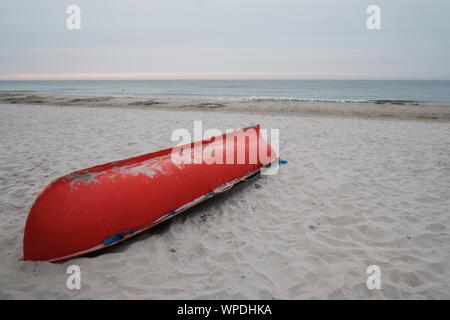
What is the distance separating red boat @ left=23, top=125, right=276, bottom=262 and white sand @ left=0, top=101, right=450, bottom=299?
0.24 metres

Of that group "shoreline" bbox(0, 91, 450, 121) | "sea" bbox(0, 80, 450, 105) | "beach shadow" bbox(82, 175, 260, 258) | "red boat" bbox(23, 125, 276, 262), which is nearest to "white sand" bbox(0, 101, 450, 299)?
"beach shadow" bbox(82, 175, 260, 258)

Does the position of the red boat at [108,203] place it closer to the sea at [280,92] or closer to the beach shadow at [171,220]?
the beach shadow at [171,220]

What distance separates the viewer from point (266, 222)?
373cm

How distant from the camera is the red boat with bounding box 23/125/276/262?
8.73 ft

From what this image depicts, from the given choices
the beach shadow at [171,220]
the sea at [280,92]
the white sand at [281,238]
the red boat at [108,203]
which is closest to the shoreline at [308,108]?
the sea at [280,92]

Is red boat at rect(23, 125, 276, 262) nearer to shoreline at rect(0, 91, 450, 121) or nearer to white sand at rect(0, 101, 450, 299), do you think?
white sand at rect(0, 101, 450, 299)

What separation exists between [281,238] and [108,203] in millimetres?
2080

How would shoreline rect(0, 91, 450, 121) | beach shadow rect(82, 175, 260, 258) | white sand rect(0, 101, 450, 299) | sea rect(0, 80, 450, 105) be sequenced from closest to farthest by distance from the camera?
1. white sand rect(0, 101, 450, 299)
2. beach shadow rect(82, 175, 260, 258)
3. shoreline rect(0, 91, 450, 121)
4. sea rect(0, 80, 450, 105)

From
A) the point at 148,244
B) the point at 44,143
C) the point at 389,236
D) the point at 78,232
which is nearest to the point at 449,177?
the point at 389,236

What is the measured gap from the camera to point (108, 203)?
279 centimetres

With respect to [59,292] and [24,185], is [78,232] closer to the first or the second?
[59,292]

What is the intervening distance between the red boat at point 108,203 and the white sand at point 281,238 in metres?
0.24

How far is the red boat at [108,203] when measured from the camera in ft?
8.73

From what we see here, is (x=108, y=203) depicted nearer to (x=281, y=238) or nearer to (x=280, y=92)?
(x=281, y=238)
